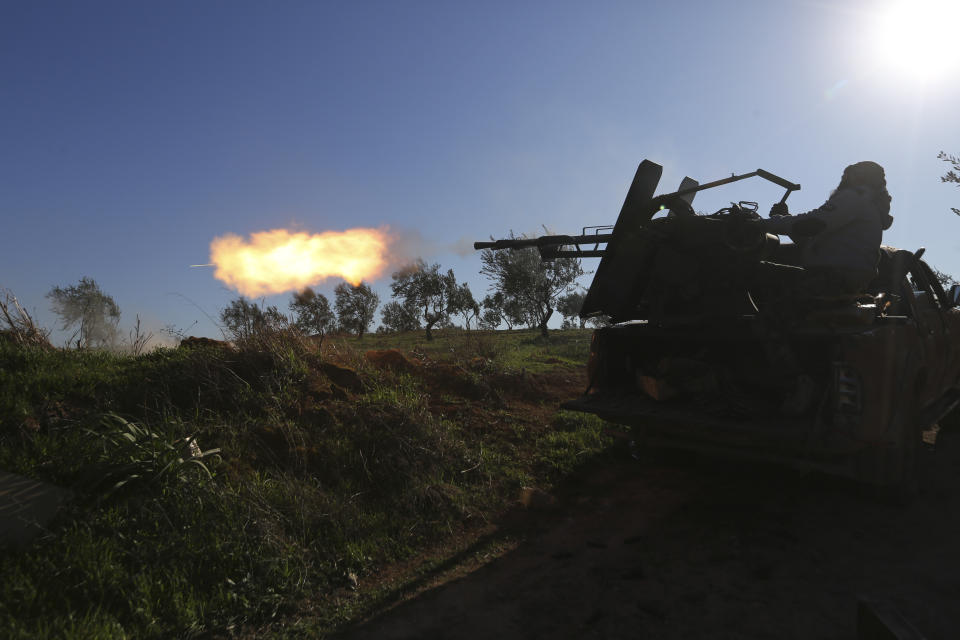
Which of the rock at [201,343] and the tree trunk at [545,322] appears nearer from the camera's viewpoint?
the rock at [201,343]

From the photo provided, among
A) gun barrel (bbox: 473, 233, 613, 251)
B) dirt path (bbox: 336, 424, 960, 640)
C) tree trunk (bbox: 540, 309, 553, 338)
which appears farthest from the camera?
tree trunk (bbox: 540, 309, 553, 338)

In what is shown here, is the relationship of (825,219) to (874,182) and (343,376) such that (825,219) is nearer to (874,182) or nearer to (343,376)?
(874,182)

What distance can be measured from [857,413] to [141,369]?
6.45 meters

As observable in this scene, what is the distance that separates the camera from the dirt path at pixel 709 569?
267 cm

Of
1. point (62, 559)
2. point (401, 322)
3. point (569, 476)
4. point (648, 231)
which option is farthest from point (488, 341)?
point (401, 322)

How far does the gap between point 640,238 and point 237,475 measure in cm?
406

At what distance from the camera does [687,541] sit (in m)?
3.64

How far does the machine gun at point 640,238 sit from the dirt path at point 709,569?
1865 millimetres

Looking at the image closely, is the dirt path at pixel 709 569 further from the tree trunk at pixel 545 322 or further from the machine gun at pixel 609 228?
the tree trunk at pixel 545 322

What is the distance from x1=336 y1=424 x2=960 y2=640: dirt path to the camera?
2.67m

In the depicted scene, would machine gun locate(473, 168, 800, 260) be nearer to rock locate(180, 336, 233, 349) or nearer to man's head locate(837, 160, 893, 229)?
man's head locate(837, 160, 893, 229)

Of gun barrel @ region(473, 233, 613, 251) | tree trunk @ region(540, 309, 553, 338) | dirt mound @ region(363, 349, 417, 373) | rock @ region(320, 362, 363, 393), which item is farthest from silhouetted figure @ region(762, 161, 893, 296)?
tree trunk @ region(540, 309, 553, 338)

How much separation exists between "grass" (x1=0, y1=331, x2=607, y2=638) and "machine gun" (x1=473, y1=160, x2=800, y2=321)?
1.87m

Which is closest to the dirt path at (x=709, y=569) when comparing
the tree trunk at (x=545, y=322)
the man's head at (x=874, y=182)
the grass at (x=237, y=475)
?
the grass at (x=237, y=475)
